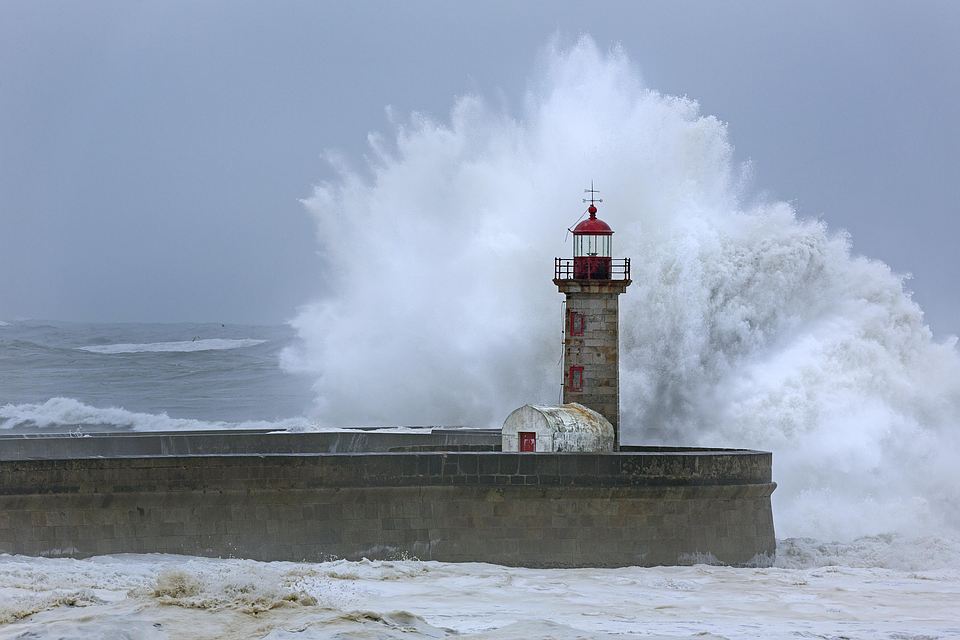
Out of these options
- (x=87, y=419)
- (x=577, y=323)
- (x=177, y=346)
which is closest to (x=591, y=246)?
(x=577, y=323)

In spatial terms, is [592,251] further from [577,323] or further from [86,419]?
[86,419]

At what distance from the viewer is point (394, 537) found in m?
13.0

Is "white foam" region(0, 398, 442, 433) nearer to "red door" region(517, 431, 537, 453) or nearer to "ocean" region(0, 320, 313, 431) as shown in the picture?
"ocean" region(0, 320, 313, 431)

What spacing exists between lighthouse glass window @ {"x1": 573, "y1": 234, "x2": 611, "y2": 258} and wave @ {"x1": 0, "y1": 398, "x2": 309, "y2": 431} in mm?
12756

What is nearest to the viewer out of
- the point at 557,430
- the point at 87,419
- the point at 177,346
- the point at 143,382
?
the point at 557,430

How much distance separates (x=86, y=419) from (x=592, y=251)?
15943 mm

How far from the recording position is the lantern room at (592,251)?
15.0m

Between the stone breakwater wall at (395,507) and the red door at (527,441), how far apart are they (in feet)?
3.42

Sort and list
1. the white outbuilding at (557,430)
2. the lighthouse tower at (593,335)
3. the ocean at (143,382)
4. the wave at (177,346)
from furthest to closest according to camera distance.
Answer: the wave at (177,346), the ocean at (143,382), the lighthouse tower at (593,335), the white outbuilding at (557,430)

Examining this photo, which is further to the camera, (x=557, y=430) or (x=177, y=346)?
(x=177, y=346)

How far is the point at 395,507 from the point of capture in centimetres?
1302

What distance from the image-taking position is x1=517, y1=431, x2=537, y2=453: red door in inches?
564

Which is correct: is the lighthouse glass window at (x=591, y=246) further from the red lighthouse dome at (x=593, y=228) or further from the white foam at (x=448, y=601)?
the white foam at (x=448, y=601)

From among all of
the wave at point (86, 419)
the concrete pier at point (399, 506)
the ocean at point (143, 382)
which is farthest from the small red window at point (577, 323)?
the wave at point (86, 419)
